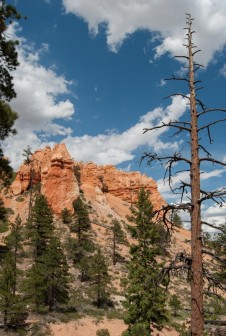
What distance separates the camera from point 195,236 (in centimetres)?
728

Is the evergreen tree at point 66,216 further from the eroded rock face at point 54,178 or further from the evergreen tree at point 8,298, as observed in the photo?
the evergreen tree at point 8,298

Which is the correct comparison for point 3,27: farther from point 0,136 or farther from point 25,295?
point 25,295

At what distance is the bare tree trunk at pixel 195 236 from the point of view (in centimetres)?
Result: 692

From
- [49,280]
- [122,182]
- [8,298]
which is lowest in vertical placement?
[8,298]

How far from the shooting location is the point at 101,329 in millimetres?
36062

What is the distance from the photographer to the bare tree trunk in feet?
22.7

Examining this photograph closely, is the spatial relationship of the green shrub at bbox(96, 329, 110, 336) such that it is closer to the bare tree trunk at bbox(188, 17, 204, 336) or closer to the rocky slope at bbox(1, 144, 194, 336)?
the rocky slope at bbox(1, 144, 194, 336)

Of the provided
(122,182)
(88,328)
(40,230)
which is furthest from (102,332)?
(122,182)

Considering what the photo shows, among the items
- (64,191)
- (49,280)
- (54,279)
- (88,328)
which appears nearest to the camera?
(88,328)

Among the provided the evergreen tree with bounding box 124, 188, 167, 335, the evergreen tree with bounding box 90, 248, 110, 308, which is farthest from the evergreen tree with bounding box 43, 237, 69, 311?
the evergreen tree with bounding box 124, 188, 167, 335

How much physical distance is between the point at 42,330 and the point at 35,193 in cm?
4592

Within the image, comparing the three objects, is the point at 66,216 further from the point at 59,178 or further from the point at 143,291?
the point at 143,291

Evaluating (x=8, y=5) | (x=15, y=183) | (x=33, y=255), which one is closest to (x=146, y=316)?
(x=8, y=5)

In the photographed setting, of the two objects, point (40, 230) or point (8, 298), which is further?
point (40, 230)
